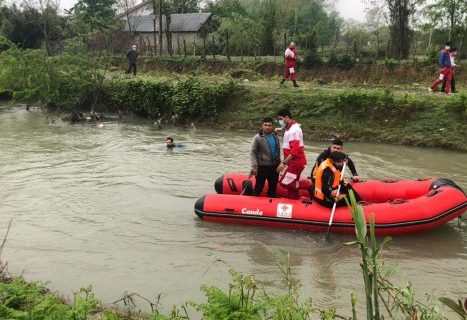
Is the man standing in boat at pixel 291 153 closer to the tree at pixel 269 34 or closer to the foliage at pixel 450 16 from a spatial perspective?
the foliage at pixel 450 16

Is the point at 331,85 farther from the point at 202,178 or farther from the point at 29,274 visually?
the point at 29,274

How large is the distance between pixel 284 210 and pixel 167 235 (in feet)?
5.90

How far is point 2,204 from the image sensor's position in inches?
342

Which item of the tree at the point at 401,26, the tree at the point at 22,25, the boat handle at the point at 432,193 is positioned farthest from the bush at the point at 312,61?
the tree at the point at 22,25

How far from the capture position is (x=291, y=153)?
768 cm

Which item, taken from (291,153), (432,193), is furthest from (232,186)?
(432,193)

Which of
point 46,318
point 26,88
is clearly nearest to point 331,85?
point 26,88

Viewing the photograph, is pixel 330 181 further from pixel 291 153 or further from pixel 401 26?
pixel 401 26

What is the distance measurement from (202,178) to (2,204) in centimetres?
390

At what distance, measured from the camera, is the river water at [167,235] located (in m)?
5.83

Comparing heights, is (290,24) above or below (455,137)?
above

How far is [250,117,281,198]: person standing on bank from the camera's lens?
7.55 meters

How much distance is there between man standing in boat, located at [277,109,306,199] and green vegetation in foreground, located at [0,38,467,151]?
6.35 metres

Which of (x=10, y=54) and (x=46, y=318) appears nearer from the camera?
(x=46, y=318)
